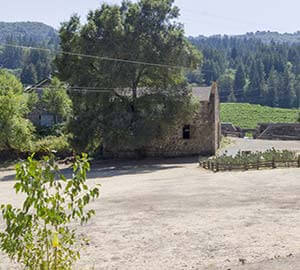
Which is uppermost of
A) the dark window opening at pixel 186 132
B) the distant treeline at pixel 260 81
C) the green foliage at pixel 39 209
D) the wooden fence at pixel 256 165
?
the distant treeline at pixel 260 81

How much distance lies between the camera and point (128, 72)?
98.9ft

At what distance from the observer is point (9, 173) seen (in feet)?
101

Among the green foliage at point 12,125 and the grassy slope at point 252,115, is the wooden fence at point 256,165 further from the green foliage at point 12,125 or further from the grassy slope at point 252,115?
the grassy slope at point 252,115

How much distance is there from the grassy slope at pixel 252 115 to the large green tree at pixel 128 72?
60.9 m

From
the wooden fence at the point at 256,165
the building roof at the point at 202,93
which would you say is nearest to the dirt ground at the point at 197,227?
the wooden fence at the point at 256,165

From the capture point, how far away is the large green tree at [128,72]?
30.0 meters

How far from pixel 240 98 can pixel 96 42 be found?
12150cm

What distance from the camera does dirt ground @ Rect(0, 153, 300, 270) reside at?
26.6ft

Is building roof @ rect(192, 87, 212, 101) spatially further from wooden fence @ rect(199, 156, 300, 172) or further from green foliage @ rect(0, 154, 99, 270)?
green foliage @ rect(0, 154, 99, 270)

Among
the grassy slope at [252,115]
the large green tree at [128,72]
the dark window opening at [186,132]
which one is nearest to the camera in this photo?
the large green tree at [128,72]

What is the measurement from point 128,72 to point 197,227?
20801 mm

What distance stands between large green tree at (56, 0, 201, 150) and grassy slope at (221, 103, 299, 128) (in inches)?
2399

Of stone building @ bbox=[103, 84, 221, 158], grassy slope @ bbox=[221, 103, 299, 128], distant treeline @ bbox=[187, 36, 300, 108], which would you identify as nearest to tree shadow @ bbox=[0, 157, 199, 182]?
stone building @ bbox=[103, 84, 221, 158]

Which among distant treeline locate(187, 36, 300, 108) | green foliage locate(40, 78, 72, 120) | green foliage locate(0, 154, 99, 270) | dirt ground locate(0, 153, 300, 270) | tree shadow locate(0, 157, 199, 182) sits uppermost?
distant treeline locate(187, 36, 300, 108)
